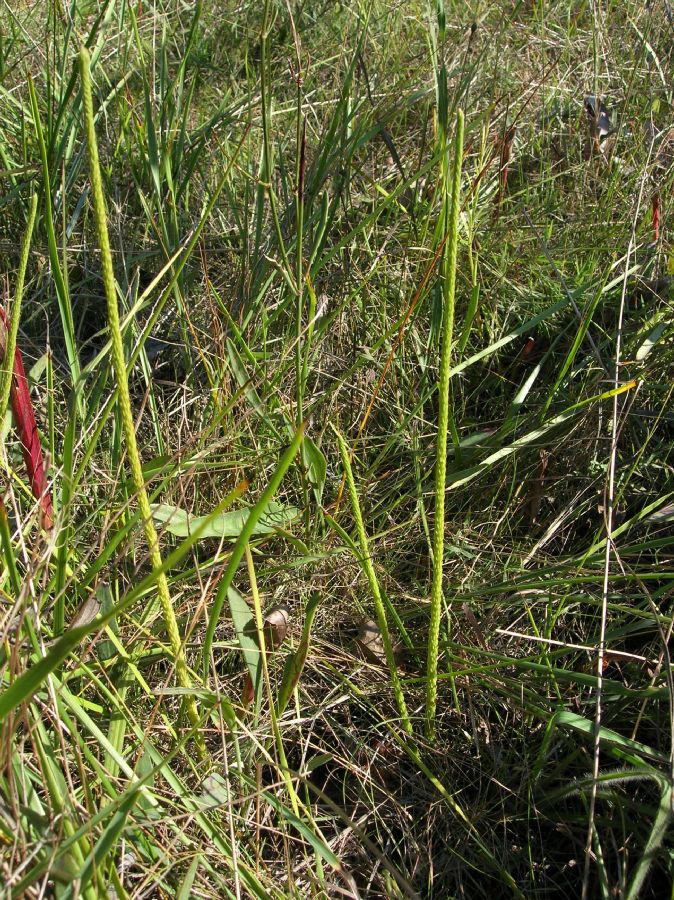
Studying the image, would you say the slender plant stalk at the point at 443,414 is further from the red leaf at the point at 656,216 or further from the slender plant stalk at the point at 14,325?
the red leaf at the point at 656,216

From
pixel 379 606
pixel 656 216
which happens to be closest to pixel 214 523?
pixel 379 606

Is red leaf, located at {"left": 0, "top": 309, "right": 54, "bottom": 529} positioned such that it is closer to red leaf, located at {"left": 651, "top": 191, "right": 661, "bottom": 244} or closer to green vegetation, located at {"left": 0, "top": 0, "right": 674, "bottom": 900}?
green vegetation, located at {"left": 0, "top": 0, "right": 674, "bottom": 900}

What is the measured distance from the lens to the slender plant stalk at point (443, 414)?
0.66m

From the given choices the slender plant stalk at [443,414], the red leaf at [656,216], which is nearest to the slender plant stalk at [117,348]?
the slender plant stalk at [443,414]

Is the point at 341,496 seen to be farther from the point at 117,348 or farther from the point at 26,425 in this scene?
the point at 117,348

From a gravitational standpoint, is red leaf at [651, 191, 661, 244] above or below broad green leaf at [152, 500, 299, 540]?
above

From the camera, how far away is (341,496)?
1163mm

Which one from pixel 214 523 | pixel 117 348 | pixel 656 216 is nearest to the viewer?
pixel 117 348

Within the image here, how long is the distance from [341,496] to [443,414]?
1.34 feet

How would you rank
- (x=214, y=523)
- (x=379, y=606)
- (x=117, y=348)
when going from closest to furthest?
(x=117, y=348) → (x=379, y=606) → (x=214, y=523)

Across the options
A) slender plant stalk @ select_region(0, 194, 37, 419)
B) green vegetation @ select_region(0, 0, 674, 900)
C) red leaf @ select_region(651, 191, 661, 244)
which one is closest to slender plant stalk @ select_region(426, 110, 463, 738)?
green vegetation @ select_region(0, 0, 674, 900)

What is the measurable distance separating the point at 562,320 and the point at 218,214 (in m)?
0.70

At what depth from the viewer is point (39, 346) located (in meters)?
1.40

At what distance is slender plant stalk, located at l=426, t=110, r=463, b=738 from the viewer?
66 centimetres
